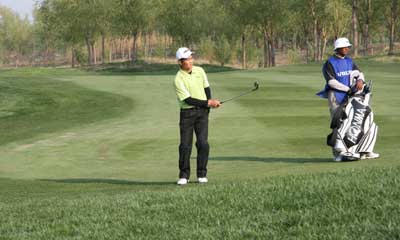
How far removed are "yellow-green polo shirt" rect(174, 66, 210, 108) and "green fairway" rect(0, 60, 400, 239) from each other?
4.37ft

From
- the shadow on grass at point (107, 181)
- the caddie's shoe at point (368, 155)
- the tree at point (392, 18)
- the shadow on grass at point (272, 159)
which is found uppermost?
the tree at point (392, 18)

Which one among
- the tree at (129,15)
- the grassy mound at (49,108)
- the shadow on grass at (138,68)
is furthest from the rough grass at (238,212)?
the tree at (129,15)

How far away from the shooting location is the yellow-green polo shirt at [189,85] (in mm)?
9891

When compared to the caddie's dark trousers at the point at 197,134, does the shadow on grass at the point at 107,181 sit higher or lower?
lower

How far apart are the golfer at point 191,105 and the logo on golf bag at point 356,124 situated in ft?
9.70

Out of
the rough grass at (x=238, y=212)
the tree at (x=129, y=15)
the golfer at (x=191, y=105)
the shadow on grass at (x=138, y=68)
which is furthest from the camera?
the tree at (x=129, y=15)

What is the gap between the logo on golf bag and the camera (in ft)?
38.3

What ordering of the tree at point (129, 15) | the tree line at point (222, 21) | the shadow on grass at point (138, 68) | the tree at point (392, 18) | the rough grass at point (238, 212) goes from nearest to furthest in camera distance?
the rough grass at point (238, 212), the tree at point (392, 18), the tree line at point (222, 21), the shadow on grass at point (138, 68), the tree at point (129, 15)

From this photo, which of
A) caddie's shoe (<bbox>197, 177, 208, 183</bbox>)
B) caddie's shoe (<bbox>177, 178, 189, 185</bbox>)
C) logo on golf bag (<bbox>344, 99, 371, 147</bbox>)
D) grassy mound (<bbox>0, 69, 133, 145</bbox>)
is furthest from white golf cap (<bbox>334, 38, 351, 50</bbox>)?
grassy mound (<bbox>0, 69, 133, 145</bbox>)

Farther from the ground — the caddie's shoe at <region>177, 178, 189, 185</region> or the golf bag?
the golf bag

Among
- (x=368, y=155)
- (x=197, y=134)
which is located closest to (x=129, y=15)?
(x=368, y=155)

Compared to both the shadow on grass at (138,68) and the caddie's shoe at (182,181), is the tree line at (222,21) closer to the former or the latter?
the shadow on grass at (138,68)

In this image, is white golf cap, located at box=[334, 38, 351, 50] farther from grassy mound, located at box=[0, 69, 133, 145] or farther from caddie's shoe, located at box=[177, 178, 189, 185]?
grassy mound, located at box=[0, 69, 133, 145]

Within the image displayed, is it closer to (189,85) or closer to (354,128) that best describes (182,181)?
(189,85)
